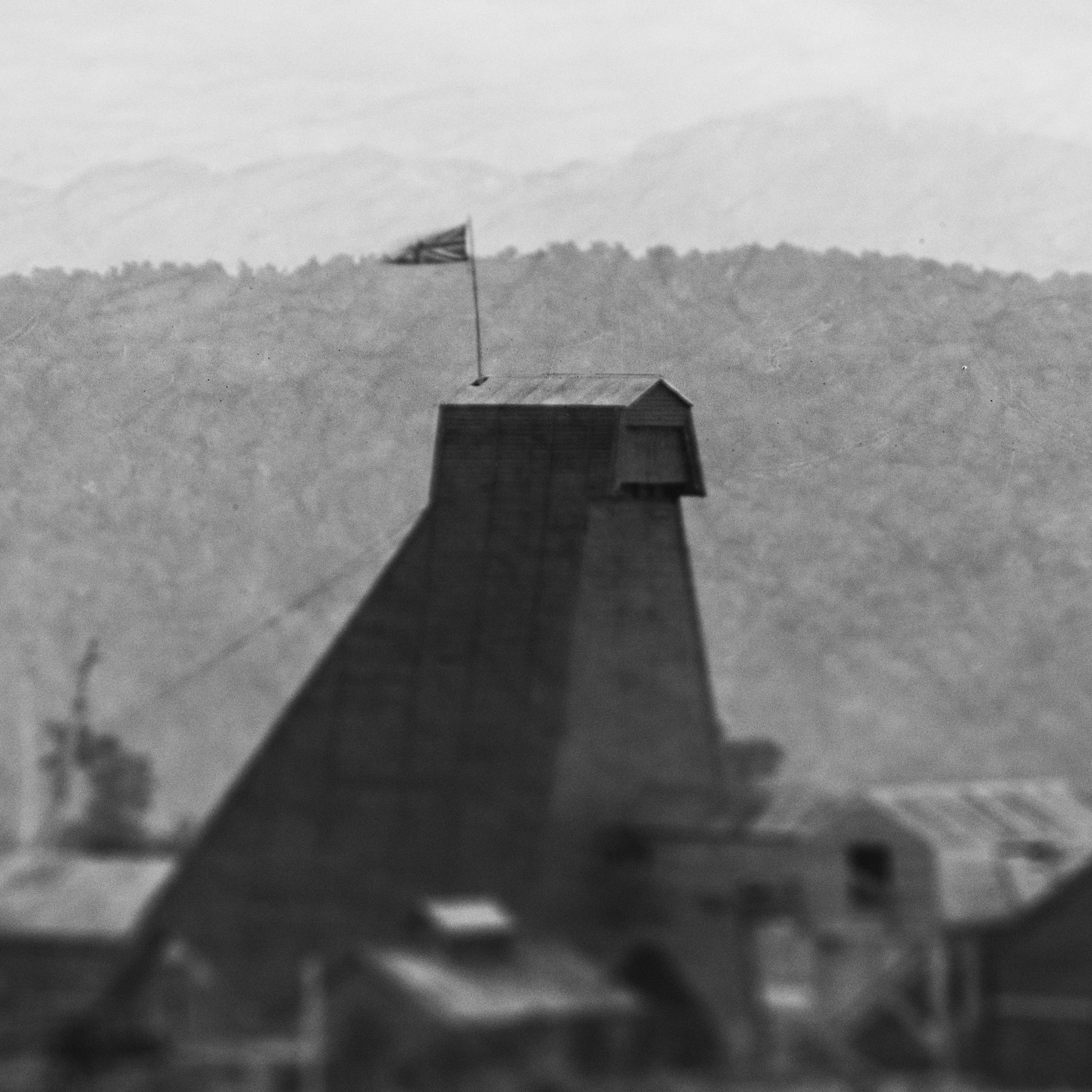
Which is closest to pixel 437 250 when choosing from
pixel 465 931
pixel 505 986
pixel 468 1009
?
pixel 465 931

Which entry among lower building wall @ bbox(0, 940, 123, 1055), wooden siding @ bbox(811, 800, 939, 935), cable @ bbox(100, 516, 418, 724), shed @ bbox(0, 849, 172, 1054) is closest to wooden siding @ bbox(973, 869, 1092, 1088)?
wooden siding @ bbox(811, 800, 939, 935)

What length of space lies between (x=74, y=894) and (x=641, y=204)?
49.0 m

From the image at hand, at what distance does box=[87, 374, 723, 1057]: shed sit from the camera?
142ft

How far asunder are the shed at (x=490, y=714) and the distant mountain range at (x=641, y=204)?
3450 centimetres

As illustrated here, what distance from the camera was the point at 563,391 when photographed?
5356cm

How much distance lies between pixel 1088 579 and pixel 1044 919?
116ft

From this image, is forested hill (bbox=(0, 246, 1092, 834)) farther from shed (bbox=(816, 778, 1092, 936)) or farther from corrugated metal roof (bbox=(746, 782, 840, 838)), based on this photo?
shed (bbox=(816, 778, 1092, 936))

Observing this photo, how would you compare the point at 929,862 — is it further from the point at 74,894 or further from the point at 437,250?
the point at 437,250

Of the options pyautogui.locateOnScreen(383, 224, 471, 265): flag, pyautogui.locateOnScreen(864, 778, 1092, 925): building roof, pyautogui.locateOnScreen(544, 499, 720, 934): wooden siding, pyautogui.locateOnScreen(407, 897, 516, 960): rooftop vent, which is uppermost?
pyautogui.locateOnScreen(383, 224, 471, 265): flag

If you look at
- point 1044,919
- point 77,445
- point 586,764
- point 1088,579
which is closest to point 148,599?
point 77,445

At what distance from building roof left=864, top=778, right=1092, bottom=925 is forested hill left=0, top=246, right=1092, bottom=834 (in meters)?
8.72

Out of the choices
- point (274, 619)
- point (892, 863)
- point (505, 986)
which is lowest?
point (505, 986)

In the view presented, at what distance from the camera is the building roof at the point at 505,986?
39.2m

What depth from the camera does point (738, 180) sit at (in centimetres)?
9156
